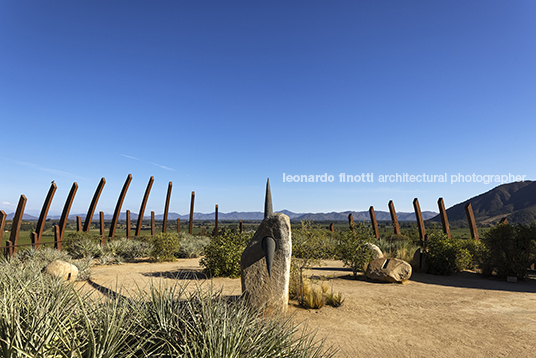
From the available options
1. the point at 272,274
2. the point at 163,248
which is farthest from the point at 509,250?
the point at 163,248

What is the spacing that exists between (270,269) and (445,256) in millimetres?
9710

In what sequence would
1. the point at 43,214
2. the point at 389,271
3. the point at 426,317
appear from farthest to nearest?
the point at 43,214 < the point at 389,271 < the point at 426,317

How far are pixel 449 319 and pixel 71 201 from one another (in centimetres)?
1922

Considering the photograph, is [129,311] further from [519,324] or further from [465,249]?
[465,249]

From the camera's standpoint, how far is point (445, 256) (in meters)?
12.8

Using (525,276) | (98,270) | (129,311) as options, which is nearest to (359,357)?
(129,311)

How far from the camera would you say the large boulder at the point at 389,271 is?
35.7ft

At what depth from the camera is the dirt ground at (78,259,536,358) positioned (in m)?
5.43

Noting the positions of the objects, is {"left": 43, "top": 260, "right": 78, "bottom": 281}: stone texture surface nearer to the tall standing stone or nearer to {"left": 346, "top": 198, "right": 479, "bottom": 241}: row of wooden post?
the tall standing stone

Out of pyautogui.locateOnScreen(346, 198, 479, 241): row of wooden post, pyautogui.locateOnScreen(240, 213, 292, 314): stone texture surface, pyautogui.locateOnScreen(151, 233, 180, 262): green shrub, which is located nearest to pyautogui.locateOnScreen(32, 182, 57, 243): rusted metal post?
pyautogui.locateOnScreen(151, 233, 180, 262): green shrub

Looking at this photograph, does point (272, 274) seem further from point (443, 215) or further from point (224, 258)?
point (443, 215)

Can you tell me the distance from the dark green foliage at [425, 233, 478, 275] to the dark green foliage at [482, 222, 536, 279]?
2.82ft

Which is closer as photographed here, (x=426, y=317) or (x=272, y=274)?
(x=272, y=274)

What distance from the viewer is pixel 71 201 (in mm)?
18188
